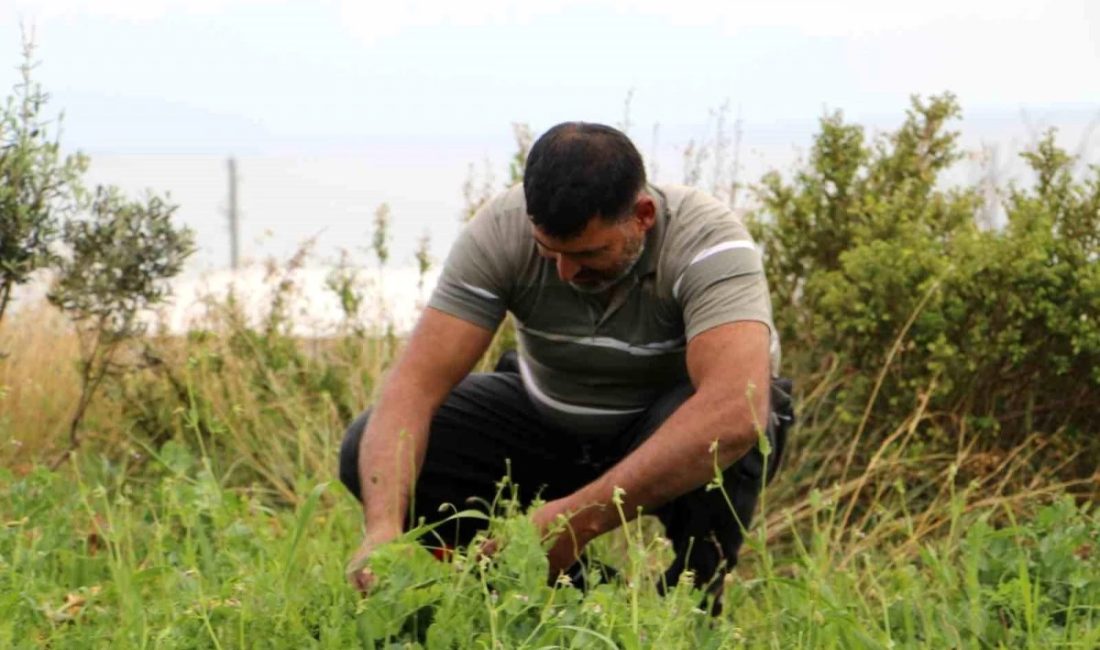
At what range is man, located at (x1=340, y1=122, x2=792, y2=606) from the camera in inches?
164

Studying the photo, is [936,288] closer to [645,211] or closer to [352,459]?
[645,211]

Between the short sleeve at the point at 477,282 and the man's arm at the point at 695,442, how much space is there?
0.63 metres

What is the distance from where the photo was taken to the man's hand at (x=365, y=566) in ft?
12.4

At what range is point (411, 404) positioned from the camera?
4488 millimetres

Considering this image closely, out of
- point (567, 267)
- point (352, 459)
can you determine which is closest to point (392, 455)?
point (352, 459)

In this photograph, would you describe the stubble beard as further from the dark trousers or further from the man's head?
the dark trousers

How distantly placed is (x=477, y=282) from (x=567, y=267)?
11.3 inches

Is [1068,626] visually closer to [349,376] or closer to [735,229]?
[735,229]

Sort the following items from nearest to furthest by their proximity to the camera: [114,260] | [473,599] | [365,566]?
1. [473,599]
2. [365,566]
3. [114,260]

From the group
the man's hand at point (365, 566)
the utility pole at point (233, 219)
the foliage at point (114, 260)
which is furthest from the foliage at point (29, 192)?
the utility pole at point (233, 219)

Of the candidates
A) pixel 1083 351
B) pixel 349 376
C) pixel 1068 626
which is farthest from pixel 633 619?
pixel 349 376

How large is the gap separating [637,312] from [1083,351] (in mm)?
1822

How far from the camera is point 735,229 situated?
4.51 meters

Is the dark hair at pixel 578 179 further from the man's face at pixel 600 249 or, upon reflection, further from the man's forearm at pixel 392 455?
the man's forearm at pixel 392 455
